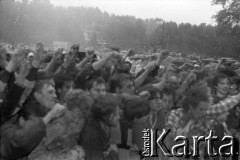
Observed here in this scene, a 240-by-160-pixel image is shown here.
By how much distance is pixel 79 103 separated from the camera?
11.9 ft

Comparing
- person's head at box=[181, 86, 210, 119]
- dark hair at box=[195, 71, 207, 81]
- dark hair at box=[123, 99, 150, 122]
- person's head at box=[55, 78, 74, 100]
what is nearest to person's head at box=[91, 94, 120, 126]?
dark hair at box=[123, 99, 150, 122]

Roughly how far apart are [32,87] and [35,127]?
3.88 feet

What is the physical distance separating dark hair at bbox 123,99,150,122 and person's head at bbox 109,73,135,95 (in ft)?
3.74

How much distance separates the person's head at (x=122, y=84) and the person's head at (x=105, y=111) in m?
1.48

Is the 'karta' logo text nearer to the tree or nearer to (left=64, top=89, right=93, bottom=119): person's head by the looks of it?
(left=64, top=89, right=93, bottom=119): person's head

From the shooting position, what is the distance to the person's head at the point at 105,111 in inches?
136

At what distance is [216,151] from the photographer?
4.39 meters

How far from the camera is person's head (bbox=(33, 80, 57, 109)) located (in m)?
3.32

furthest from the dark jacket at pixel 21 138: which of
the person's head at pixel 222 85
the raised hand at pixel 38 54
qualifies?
the person's head at pixel 222 85

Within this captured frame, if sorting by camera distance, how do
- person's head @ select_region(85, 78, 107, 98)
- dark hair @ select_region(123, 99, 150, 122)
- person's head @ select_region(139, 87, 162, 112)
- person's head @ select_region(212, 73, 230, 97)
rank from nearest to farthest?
dark hair @ select_region(123, 99, 150, 122)
person's head @ select_region(139, 87, 162, 112)
person's head @ select_region(85, 78, 107, 98)
person's head @ select_region(212, 73, 230, 97)

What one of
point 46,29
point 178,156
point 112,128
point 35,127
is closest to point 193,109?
point 178,156

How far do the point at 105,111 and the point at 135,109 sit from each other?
18.7 inches

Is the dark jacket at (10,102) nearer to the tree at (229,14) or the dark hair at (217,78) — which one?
the dark hair at (217,78)

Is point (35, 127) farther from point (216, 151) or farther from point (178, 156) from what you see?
point (216, 151)
